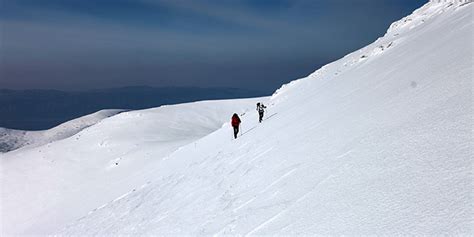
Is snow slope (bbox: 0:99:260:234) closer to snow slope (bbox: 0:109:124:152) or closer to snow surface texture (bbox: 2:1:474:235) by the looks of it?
snow surface texture (bbox: 2:1:474:235)

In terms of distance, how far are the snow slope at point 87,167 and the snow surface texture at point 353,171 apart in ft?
19.2

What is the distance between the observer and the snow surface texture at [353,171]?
5055 millimetres

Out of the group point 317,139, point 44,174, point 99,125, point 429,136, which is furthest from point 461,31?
Answer: point 99,125

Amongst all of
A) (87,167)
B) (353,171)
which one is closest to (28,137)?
(87,167)

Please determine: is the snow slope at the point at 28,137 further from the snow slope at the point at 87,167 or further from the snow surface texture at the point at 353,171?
the snow surface texture at the point at 353,171

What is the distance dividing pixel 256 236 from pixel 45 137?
411 ft

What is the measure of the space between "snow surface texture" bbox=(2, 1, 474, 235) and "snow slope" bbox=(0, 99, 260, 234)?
5856mm

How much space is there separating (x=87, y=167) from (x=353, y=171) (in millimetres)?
26783

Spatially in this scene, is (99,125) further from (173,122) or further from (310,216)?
(310,216)

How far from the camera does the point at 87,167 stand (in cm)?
2903

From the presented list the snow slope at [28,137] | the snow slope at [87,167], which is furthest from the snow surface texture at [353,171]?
the snow slope at [28,137]

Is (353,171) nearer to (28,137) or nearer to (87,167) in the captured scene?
(87,167)

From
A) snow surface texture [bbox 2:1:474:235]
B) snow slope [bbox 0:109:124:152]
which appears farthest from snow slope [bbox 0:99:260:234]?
snow slope [bbox 0:109:124:152]

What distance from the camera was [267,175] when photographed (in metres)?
9.60
